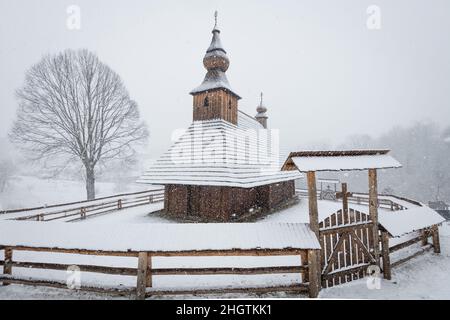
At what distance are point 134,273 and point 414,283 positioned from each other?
7.39m

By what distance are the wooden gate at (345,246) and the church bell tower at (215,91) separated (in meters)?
9.61

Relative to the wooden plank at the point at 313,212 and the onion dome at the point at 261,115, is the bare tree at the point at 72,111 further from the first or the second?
the wooden plank at the point at 313,212

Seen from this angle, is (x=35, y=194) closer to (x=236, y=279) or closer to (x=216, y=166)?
(x=216, y=166)

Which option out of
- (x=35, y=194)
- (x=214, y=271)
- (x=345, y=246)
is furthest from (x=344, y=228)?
(x=35, y=194)

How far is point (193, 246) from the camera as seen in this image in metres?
5.15

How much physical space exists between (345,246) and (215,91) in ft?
36.5

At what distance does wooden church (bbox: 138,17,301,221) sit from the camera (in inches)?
461

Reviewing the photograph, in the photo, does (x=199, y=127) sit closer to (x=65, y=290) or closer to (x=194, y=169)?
(x=194, y=169)

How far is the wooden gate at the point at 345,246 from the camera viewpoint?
19.3ft

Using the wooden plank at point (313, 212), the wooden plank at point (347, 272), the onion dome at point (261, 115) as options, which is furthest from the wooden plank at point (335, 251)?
the onion dome at point (261, 115)

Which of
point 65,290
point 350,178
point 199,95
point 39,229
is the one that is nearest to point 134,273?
point 65,290

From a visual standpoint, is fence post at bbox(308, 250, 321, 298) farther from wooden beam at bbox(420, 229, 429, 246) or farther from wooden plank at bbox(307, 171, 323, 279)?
wooden beam at bbox(420, 229, 429, 246)

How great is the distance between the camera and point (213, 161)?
40.2 ft

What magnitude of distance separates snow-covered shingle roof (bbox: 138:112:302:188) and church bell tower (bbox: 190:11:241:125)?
0.63m
